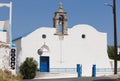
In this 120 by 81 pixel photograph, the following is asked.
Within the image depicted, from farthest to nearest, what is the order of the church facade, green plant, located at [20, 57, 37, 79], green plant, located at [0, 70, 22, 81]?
1. the church facade
2. green plant, located at [20, 57, 37, 79]
3. green plant, located at [0, 70, 22, 81]

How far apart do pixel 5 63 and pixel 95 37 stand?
19.2 m

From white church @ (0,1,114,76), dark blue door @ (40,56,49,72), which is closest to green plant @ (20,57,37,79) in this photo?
white church @ (0,1,114,76)

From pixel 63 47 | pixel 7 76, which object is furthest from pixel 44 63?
pixel 7 76

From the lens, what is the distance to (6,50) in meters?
25.0

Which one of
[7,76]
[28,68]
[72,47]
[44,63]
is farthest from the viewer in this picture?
[72,47]

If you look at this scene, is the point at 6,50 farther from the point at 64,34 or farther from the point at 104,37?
the point at 104,37

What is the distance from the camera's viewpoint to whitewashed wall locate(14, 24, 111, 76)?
39688 mm

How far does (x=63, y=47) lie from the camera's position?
41031 mm

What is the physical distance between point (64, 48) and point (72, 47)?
0.90m

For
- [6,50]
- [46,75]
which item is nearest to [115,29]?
[46,75]

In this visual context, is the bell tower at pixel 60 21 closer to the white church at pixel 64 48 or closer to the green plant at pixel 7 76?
the white church at pixel 64 48

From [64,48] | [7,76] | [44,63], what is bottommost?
[7,76]

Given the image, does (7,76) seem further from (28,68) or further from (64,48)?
(64,48)

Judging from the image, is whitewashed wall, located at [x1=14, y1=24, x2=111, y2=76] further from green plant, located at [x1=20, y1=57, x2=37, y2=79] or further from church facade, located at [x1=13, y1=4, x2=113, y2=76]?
green plant, located at [x1=20, y1=57, x2=37, y2=79]
